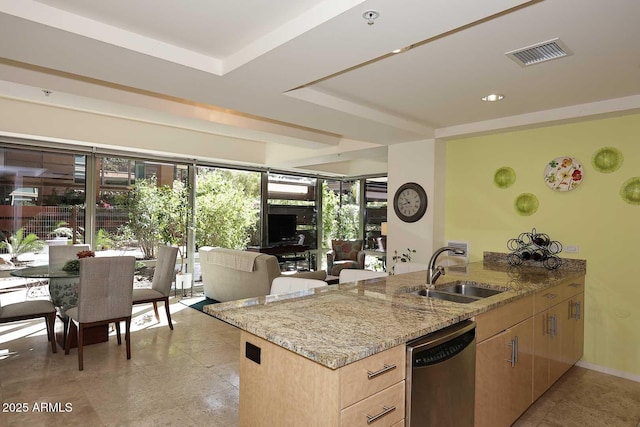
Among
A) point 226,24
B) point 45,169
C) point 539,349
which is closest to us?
point 226,24

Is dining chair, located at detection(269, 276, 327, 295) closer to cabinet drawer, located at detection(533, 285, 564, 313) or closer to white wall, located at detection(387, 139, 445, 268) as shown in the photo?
cabinet drawer, located at detection(533, 285, 564, 313)

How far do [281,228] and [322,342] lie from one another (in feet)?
21.3

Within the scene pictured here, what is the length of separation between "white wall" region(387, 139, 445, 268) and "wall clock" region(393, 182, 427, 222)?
5 centimetres

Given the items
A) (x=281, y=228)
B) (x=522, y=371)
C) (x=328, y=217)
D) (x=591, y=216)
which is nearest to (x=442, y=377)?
(x=522, y=371)

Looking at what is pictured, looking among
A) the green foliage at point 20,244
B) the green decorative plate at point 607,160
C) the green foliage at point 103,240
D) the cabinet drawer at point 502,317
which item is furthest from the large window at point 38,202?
the green decorative plate at point 607,160

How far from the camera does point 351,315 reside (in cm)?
193

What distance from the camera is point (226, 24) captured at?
7.19ft

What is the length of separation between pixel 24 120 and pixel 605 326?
6.68 metres

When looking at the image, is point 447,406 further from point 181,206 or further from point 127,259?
point 181,206

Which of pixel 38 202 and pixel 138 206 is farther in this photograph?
pixel 138 206

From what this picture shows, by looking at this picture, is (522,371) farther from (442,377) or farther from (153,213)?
(153,213)

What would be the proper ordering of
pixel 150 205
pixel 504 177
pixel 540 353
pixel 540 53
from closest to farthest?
pixel 540 53 → pixel 540 353 → pixel 504 177 → pixel 150 205

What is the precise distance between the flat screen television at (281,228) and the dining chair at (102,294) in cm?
421

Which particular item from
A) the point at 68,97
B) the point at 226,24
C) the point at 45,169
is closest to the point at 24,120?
the point at 45,169
